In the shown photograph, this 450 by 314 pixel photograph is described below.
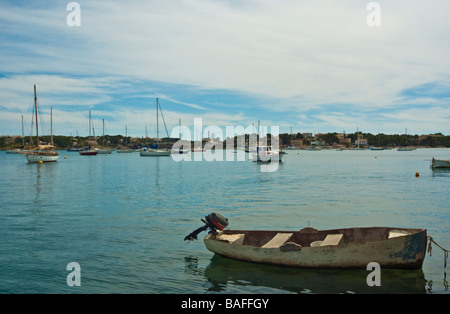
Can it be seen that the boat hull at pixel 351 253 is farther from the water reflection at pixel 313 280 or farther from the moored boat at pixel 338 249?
the water reflection at pixel 313 280

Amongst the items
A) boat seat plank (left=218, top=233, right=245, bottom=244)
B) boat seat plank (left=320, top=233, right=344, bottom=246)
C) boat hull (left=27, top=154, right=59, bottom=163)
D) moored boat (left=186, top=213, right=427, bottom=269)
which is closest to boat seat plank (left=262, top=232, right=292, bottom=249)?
moored boat (left=186, top=213, right=427, bottom=269)

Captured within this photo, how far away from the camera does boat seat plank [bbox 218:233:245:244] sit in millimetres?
18180

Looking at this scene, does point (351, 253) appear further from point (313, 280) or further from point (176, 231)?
point (176, 231)

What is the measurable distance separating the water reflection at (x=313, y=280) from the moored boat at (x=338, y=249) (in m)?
0.38

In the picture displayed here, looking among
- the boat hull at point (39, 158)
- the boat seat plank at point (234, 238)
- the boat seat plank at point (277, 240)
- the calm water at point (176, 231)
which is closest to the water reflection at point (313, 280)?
the calm water at point (176, 231)

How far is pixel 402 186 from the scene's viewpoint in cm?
5075

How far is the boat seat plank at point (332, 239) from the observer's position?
16.7m

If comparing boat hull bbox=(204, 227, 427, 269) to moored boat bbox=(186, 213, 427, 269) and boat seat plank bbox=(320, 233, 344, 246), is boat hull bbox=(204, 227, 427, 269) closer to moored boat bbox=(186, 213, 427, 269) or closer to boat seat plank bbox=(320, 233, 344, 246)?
moored boat bbox=(186, 213, 427, 269)

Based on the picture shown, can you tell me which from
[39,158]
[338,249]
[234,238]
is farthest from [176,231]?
[39,158]

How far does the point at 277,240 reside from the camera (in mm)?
17734

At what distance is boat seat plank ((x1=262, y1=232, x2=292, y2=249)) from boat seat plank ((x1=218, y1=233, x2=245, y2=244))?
143cm

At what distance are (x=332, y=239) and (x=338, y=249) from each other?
1695 mm
